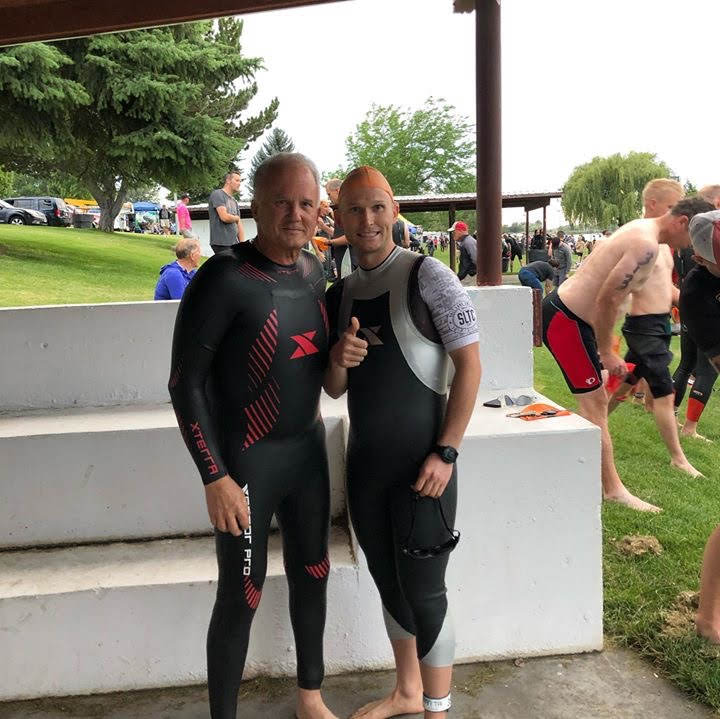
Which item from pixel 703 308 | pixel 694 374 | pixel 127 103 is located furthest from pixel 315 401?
pixel 127 103

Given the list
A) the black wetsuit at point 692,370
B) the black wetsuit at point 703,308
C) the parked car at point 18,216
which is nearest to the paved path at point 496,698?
the black wetsuit at point 703,308

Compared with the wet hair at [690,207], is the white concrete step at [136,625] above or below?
below

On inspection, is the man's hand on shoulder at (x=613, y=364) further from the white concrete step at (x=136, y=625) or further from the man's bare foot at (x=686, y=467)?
the white concrete step at (x=136, y=625)

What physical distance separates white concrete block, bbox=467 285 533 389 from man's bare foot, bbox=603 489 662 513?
51.1 inches

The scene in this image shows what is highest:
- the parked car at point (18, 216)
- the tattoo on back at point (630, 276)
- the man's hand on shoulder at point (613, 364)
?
the parked car at point (18, 216)

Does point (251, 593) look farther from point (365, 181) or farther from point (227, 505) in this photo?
point (365, 181)

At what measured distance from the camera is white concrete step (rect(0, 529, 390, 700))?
277 cm

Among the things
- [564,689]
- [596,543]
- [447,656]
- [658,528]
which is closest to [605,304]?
[658,528]

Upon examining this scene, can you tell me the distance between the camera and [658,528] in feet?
13.5

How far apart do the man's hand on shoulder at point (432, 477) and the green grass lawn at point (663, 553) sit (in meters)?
1.44

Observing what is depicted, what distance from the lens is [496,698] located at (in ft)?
9.00

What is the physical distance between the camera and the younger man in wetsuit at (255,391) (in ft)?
6.89

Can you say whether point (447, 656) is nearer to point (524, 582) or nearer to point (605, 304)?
point (524, 582)

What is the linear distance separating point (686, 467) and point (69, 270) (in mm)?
14617
